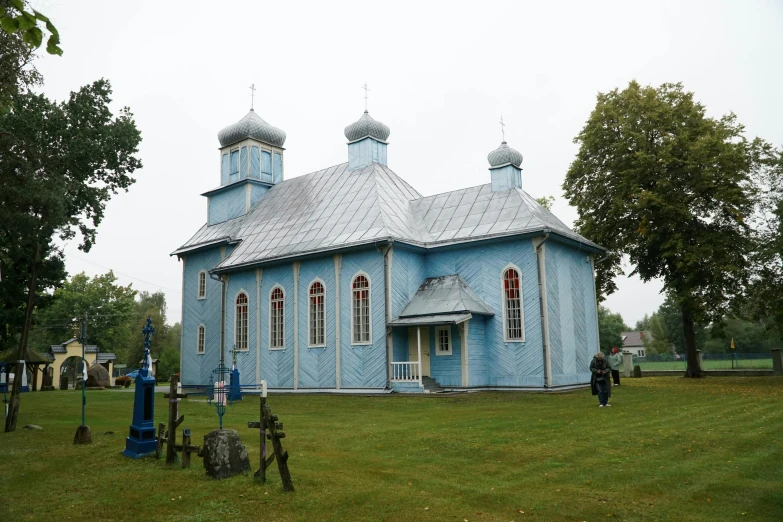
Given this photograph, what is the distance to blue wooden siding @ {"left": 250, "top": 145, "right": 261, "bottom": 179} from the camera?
101 feet

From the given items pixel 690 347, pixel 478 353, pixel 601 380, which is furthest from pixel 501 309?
pixel 690 347

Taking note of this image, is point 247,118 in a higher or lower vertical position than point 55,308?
higher

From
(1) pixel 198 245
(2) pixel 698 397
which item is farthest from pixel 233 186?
(2) pixel 698 397

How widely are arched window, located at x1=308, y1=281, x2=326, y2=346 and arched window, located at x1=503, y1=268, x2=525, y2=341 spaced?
6.78 meters

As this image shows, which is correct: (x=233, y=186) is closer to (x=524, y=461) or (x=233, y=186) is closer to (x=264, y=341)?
(x=264, y=341)

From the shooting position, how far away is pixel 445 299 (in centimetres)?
2136

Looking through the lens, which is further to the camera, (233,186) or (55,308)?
(55,308)

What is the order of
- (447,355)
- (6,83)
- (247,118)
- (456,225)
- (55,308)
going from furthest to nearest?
(55,308)
(247,118)
(456,225)
(447,355)
(6,83)

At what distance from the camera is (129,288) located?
61469 millimetres

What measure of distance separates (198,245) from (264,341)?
7189mm

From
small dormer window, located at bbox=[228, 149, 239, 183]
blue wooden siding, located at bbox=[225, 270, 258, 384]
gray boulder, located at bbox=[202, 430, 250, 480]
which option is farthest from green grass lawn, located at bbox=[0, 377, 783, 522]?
small dormer window, located at bbox=[228, 149, 239, 183]

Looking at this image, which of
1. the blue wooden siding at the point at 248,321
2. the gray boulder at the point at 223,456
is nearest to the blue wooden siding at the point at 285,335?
the blue wooden siding at the point at 248,321

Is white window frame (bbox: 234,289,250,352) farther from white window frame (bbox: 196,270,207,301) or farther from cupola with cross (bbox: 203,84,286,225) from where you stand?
cupola with cross (bbox: 203,84,286,225)

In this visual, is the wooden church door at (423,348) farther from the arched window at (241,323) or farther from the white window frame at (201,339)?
the white window frame at (201,339)
